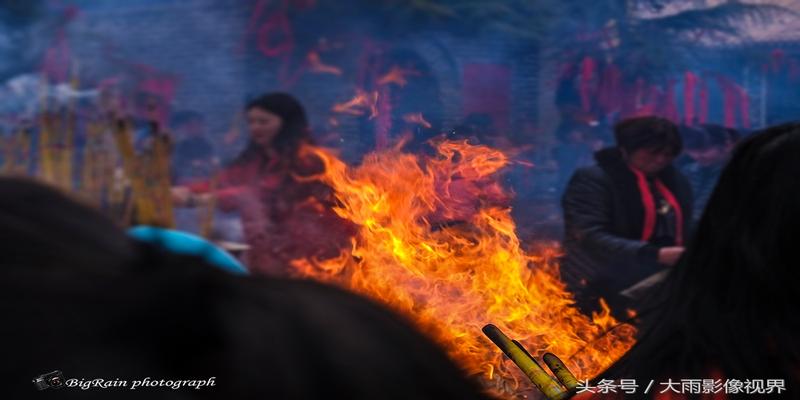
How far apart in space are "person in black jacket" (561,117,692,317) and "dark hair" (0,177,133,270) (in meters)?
3.13

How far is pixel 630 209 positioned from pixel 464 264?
2410 millimetres

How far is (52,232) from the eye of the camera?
2.17 ft

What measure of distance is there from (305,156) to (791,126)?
11.2ft

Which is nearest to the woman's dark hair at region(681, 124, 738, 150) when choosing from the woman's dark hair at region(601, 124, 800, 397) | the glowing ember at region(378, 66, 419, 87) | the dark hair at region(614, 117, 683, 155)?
the dark hair at region(614, 117, 683, 155)

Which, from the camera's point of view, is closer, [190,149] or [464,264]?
[464,264]

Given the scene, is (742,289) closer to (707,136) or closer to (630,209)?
(630,209)

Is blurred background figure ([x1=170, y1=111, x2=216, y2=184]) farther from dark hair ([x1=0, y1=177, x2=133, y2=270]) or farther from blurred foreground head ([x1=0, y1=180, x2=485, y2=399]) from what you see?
blurred foreground head ([x1=0, y1=180, x2=485, y2=399])

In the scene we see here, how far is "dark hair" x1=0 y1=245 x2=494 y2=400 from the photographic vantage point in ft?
1.75

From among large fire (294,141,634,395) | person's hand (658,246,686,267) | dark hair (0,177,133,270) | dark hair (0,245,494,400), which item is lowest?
person's hand (658,246,686,267)

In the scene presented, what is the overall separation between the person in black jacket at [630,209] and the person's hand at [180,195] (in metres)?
2.65

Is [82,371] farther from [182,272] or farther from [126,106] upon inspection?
[126,106]

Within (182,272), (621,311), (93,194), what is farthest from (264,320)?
(93,194)

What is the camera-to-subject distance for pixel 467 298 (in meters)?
1.87

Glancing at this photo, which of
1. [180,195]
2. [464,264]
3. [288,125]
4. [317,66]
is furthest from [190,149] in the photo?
[464,264]
